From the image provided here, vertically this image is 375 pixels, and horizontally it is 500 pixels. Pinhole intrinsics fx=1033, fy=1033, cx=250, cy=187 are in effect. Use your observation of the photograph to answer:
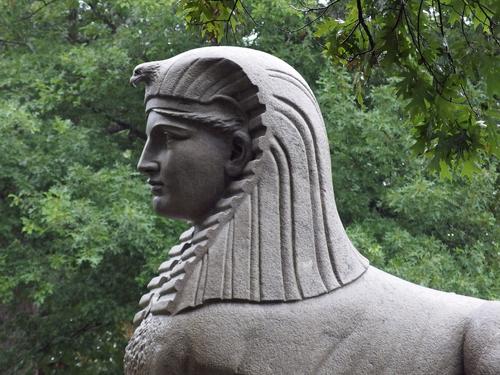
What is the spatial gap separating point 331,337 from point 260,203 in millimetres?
629

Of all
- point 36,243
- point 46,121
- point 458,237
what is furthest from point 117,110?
point 458,237

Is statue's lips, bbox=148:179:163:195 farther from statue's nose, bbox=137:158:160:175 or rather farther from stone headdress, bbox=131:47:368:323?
stone headdress, bbox=131:47:368:323

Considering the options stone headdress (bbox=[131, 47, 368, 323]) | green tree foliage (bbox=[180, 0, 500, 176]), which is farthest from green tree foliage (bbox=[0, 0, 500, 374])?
stone headdress (bbox=[131, 47, 368, 323])

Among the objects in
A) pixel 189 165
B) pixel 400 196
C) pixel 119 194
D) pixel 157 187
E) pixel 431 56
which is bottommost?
pixel 119 194

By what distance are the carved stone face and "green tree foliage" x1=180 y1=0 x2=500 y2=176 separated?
2.41ft

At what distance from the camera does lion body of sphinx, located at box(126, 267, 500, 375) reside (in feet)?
13.5

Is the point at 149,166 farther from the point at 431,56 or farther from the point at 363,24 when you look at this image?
the point at 431,56

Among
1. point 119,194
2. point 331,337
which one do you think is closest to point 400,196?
point 119,194

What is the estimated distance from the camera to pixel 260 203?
4336 mm

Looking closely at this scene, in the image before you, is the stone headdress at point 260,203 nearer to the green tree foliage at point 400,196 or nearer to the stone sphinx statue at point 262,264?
the stone sphinx statue at point 262,264

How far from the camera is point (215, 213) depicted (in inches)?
174

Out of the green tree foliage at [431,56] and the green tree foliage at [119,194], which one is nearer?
the green tree foliage at [431,56]

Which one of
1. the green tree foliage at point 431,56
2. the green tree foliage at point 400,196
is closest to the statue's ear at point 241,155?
the green tree foliage at point 431,56

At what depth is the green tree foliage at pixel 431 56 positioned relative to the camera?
5055mm
